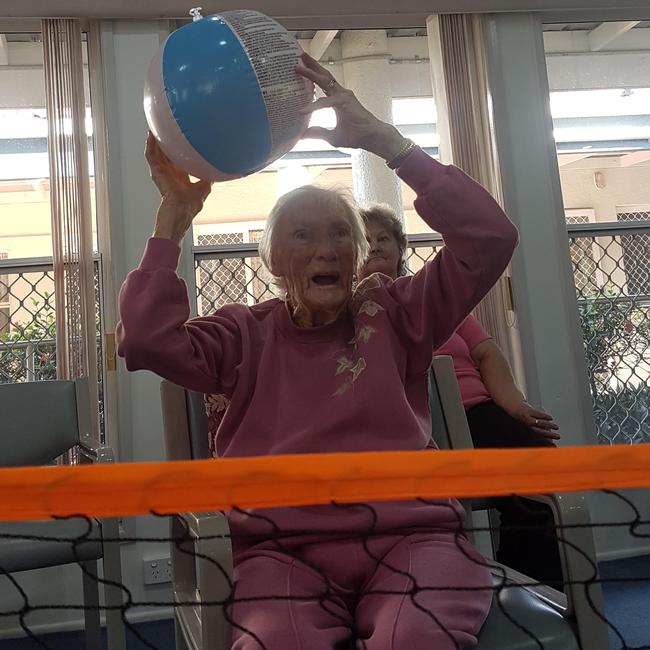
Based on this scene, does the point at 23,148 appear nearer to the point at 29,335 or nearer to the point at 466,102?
the point at 29,335

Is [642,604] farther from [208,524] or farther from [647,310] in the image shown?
[208,524]

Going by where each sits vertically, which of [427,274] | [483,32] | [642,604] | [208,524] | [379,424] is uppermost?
[483,32]

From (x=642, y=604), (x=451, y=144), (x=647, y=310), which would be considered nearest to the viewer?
(x=642, y=604)

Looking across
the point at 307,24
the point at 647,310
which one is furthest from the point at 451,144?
the point at 647,310

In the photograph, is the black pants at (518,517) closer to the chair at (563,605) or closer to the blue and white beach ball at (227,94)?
the chair at (563,605)

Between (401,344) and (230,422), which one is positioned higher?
(401,344)

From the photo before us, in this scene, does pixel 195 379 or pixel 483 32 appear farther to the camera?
pixel 483 32

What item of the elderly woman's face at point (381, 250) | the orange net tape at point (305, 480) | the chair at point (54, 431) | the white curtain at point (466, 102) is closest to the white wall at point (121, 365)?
the white curtain at point (466, 102)

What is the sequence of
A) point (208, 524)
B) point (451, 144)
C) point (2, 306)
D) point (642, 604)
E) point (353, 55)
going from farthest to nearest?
1. point (353, 55)
2. point (451, 144)
3. point (2, 306)
4. point (642, 604)
5. point (208, 524)

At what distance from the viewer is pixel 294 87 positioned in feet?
4.62

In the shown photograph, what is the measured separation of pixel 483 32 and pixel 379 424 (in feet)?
8.91

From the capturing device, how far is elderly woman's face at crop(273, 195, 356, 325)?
5.08ft

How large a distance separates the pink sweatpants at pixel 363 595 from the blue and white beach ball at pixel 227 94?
0.77 metres

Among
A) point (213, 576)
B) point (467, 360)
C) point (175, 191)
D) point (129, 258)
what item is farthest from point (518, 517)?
point (129, 258)
